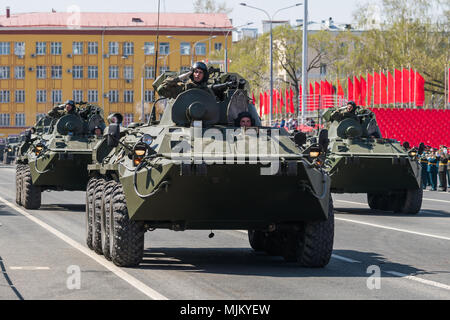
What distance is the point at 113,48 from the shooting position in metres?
121

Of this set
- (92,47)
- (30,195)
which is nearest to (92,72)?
(92,47)

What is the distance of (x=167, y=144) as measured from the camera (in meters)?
13.2

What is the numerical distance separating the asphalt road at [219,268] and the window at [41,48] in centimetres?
10101

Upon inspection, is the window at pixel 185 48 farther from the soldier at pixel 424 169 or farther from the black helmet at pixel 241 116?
the black helmet at pixel 241 116

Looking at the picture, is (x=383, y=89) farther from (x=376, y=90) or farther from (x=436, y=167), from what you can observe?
(x=436, y=167)

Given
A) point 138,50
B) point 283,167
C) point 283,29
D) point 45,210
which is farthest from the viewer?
point 138,50

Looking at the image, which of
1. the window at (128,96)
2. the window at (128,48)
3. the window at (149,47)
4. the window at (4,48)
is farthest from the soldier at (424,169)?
the window at (4,48)

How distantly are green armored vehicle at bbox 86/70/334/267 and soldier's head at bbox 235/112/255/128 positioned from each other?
1.94ft

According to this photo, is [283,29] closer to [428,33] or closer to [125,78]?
[428,33]

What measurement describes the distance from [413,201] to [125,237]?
1325 cm

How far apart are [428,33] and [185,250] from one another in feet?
197

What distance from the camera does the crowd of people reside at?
38.3 m

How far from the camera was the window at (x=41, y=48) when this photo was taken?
394 ft
